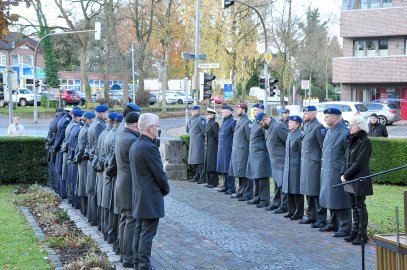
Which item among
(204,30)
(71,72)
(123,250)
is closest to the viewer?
(123,250)

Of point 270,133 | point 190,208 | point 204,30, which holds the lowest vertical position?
point 190,208

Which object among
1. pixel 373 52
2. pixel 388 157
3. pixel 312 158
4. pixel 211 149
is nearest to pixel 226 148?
pixel 211 149

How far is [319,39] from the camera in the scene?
2810 inches

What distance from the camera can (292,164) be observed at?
1234 centimetres

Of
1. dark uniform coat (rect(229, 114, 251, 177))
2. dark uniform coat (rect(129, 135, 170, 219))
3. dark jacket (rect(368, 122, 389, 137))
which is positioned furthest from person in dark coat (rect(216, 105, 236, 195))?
dark uniform coat (rect(129, 135, 170, 219))

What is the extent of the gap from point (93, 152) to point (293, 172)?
3.69 meters

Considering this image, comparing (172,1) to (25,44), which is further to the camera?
(25,44)

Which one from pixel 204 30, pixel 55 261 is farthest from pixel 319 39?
pixel 55 261

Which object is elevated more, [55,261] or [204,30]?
[204,30]

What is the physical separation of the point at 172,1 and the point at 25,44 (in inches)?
1697

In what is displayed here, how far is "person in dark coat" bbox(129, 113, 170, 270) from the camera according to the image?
775 cm

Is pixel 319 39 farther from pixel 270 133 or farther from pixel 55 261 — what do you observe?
pixel 55 261

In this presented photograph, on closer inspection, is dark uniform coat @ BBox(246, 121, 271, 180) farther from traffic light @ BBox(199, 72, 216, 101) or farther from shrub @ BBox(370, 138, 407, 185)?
traffic light @ BBox(199, 72, 216, 101)

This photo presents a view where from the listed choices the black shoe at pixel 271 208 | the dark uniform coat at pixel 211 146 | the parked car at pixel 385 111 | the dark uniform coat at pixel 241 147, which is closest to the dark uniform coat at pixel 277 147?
the black shoe at pixel 271 208
